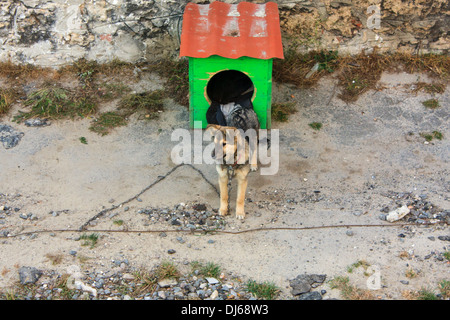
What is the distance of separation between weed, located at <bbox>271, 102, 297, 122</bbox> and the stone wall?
1.21 m

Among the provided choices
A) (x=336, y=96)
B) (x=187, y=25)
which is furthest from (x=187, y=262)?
(x=336, y=96)

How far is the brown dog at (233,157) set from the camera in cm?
546

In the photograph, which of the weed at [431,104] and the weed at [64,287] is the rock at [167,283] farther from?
the weed at [431,104]

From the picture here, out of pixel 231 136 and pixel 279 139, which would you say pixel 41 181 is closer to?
pixel 231 136

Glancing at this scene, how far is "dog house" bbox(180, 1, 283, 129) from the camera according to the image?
6.63 metres

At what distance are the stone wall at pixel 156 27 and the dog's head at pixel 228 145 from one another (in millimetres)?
3306

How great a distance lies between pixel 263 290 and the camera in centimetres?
484

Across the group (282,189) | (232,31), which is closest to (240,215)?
(282,189)

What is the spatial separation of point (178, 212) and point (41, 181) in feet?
6.39

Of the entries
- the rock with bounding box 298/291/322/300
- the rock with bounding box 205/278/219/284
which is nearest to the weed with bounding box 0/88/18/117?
the rock with bounding box 205/278/219/284

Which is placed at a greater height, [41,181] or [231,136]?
[231,136]

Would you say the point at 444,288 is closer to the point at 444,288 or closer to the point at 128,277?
the point at 444,288

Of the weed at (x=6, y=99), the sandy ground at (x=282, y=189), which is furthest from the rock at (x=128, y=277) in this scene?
the weed at (x=6, y=99)

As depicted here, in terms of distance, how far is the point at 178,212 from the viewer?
6.10 m
